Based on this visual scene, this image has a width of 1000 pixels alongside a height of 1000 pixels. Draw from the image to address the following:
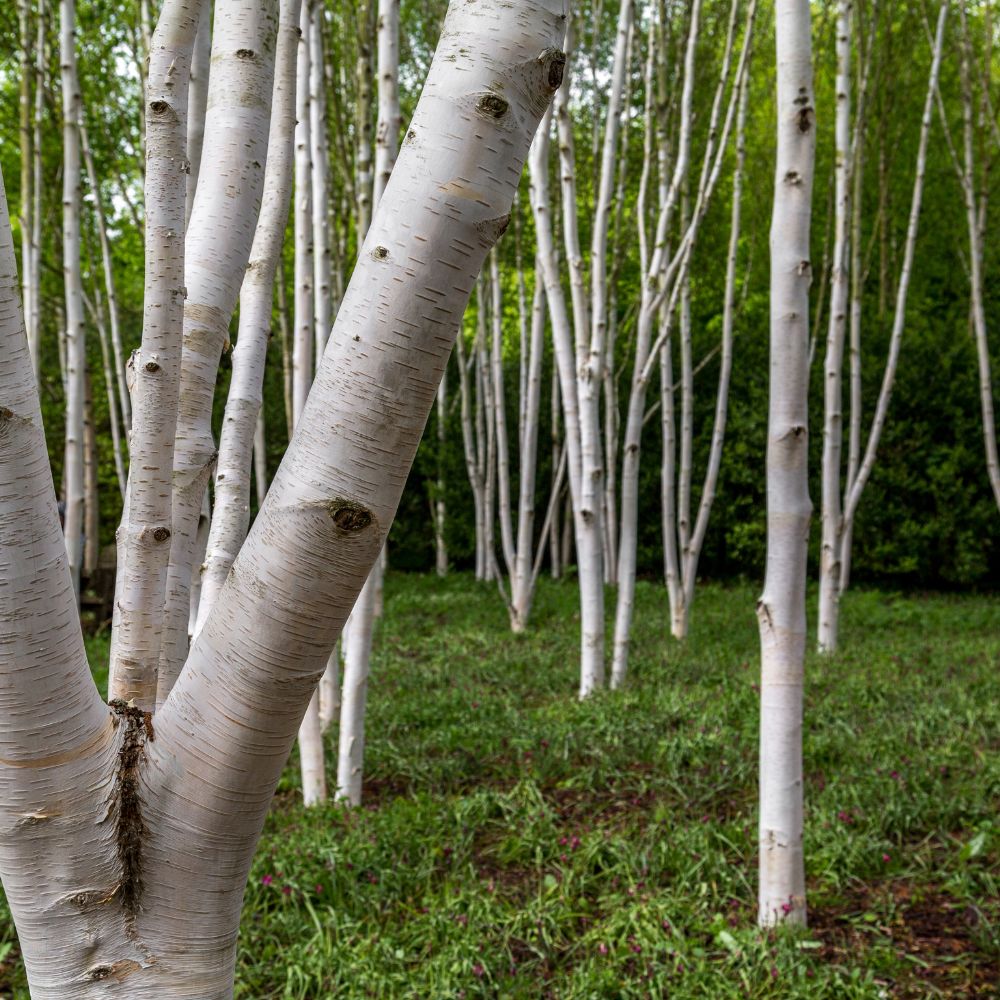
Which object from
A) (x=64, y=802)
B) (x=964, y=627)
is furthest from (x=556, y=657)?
(x=64, y=802)

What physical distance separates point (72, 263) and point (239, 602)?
5.64 metres

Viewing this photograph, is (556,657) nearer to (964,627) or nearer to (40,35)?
(964,627)

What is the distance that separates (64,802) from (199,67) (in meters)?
1.36

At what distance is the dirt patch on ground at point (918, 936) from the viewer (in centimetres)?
246

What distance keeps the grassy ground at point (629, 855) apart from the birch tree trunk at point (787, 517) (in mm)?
254

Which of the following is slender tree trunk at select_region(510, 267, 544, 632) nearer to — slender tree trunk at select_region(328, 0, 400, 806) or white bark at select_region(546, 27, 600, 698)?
white bark at select_region(546, 27, 600, 698)

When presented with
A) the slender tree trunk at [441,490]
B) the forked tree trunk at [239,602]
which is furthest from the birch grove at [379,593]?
the slender tree trunk at [441,490]

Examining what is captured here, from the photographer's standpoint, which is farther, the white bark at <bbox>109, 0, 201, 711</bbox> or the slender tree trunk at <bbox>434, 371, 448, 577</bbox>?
the slender tree trunk at <bbox>434, 371, 448, 577</bbox>

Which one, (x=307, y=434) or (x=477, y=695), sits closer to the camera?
(x=307, y=434)

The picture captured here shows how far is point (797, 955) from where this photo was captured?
2484 millimetres

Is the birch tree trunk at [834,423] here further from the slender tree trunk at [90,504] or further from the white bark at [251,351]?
the slender tree trunk at [90,504]

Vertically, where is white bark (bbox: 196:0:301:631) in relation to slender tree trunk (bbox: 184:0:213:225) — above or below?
below

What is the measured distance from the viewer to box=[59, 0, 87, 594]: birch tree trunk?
5.20m

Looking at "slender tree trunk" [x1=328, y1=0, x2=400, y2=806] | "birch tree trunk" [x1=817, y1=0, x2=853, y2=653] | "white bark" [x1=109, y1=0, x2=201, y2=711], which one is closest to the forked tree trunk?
"white bark" [x1=109, y1=0, x2=201, y2=711]
